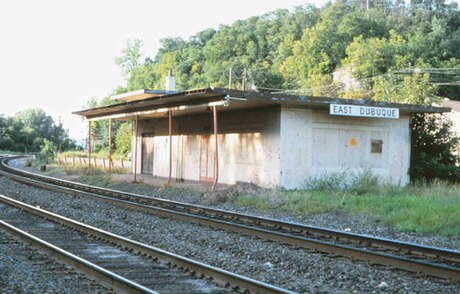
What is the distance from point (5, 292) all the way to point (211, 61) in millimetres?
Answer: 90797

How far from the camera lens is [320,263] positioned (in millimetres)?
8781

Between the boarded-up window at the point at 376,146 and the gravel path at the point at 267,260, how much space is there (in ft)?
33.6

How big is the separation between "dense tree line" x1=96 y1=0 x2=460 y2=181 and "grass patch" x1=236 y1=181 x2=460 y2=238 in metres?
19.9

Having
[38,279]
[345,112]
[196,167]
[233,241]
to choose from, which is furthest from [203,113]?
[38,279]

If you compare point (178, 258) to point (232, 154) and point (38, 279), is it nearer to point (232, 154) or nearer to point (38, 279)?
point (38, 279)

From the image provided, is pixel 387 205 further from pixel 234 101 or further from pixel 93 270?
pixel 93 270

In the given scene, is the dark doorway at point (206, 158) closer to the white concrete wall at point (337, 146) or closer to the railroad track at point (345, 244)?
the white concrete wall at point (337, 146)

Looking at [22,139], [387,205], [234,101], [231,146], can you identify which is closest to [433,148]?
[231,146]

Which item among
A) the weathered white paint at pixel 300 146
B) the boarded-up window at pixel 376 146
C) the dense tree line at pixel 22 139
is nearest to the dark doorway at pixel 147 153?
the weathered white paint at pixel 300 146

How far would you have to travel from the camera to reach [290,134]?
65.5 ft

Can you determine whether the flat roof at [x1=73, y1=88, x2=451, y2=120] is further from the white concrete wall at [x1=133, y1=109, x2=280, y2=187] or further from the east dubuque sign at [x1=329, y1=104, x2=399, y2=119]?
the white concrete wall at [x1=133, y1=109, x2=280, y2=187]

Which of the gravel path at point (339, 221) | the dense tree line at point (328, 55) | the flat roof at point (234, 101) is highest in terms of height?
the dense tree line at point (328, 55)

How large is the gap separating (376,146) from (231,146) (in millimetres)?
5426

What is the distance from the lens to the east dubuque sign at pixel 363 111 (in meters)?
19.3
